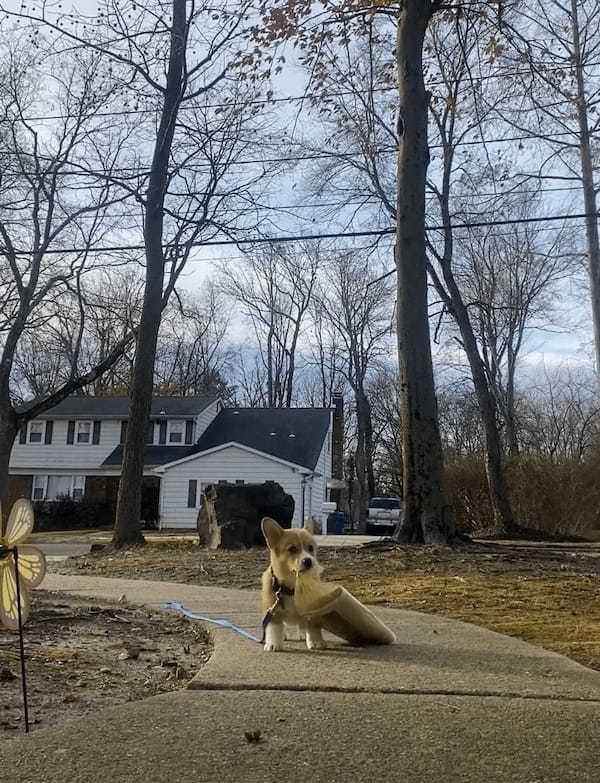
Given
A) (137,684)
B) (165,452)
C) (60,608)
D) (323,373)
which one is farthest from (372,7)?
(323,373)

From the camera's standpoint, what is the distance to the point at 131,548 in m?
13.5

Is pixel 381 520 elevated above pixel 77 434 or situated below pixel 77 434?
below

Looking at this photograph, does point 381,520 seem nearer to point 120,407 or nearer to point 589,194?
point 120,407

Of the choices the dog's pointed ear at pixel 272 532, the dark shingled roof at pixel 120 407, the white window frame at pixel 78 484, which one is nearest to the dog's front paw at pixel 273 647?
the dog's pointed ear at pixel 272 532

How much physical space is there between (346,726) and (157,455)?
104 ft

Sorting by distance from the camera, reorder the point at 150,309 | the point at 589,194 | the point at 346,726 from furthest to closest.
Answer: the point at 589,194, the point at 150,309, the point at 346,726

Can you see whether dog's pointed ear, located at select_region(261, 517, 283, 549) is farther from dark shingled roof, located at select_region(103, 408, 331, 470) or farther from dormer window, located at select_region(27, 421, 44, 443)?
dormer window, located at select_region(27, 421, 44, 443)

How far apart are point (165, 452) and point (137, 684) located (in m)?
30.7

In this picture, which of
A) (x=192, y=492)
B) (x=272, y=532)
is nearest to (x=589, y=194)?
(x=272, y=532)

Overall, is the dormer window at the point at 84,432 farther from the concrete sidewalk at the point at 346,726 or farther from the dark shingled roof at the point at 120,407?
the concrete sidewalk at the point at 346,726

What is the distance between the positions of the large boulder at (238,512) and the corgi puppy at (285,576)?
7.94 meters

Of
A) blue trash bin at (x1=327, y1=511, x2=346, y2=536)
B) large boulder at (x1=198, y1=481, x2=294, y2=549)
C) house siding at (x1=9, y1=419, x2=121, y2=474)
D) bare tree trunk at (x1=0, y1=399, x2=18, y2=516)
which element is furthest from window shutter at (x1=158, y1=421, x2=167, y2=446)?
large boulder at (x1=198, y1=481, x2=294, y2=549)

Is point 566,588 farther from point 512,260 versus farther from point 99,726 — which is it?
point 512,260

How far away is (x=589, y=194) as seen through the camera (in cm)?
1911
